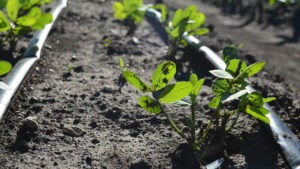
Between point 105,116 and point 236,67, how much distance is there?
620 millimetres

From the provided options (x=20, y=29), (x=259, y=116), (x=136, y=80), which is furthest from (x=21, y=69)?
(x=259, y=116)

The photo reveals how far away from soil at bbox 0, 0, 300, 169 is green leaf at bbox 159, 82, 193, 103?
257 millimetres

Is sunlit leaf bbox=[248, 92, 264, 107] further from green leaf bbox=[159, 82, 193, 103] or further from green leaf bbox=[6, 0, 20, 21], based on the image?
green leaf bbox=[6, 0, 20, 21]

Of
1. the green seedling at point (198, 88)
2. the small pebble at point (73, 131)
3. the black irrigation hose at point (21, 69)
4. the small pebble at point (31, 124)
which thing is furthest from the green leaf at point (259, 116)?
the black irrigation hose at point (21, 69)

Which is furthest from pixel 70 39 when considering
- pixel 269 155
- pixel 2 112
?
pixel 269 155

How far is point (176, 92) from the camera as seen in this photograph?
4.25 ft

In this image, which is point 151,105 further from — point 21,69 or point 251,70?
point 21,69

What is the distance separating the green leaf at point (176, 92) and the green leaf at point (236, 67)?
17 centimetres

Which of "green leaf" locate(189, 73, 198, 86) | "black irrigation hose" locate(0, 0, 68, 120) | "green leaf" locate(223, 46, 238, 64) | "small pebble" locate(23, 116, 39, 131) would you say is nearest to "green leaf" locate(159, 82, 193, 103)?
"green leaf" locate(189, 73, 198, 86)

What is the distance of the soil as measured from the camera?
4.67 feet

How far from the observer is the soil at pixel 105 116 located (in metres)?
1.42

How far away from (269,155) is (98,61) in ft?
3.89

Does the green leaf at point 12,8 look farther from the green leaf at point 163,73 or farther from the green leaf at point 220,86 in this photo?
the green leaf at point 220,86

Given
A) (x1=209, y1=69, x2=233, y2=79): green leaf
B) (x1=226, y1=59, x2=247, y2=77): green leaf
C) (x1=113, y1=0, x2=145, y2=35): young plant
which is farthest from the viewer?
(x1=113, y1=0, x2=145, y2=35): young plant
